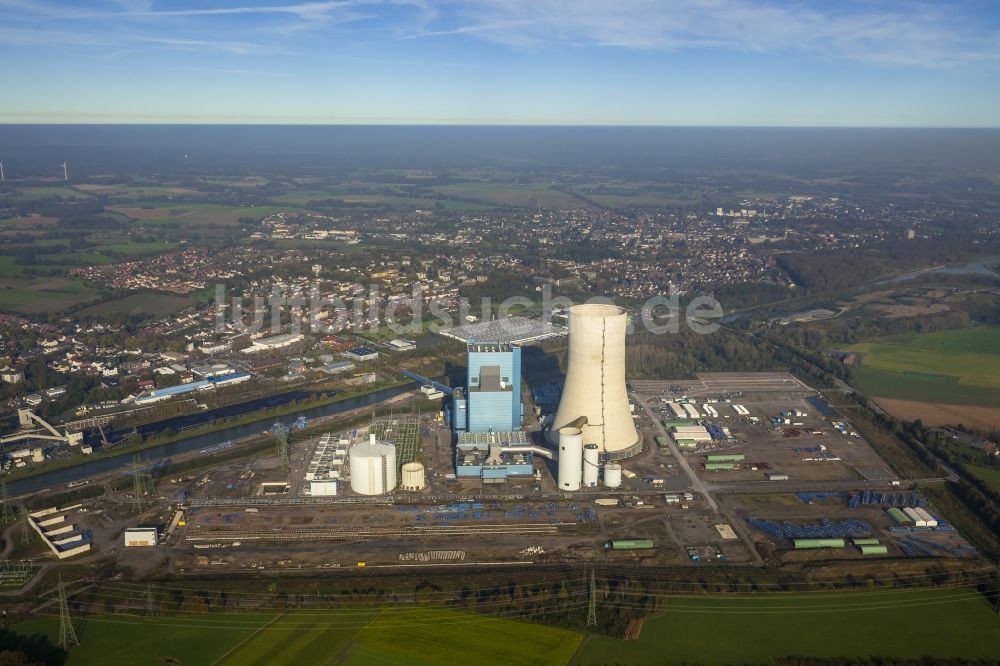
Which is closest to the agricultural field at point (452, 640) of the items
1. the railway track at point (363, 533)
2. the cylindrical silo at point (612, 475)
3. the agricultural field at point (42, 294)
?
the railway track at point (363, 533)

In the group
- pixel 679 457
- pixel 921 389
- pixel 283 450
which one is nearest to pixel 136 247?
pixel 283 450

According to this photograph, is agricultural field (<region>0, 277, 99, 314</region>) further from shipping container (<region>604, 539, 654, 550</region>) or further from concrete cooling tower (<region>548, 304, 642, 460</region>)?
shipping container (<region>604, 539, 654, 550</region>)

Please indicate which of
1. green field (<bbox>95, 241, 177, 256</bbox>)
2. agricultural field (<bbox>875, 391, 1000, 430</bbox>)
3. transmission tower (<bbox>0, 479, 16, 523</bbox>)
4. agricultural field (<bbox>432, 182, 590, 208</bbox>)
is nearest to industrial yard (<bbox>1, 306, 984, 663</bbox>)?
transmission tower (<bbox>0, 479, 16, 523</bbox>)

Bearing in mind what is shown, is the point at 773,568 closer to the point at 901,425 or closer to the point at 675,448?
the point at 675,448

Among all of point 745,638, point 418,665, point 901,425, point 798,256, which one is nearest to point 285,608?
point 418,665

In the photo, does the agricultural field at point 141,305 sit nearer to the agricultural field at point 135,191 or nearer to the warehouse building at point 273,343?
the warehouse building at point 273,343
